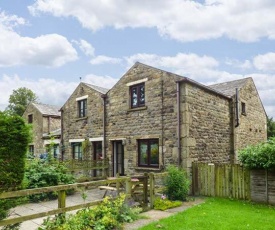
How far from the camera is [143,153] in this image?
42.8ft

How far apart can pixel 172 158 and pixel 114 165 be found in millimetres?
4445

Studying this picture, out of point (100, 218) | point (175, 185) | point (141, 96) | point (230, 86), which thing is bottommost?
point (100, 218)

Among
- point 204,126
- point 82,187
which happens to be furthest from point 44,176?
point 204,126

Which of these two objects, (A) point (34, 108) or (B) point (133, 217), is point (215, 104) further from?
(A) point (34, 108)

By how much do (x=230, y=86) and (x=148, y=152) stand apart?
7.18 metres

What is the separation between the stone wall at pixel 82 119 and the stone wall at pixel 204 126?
599cm

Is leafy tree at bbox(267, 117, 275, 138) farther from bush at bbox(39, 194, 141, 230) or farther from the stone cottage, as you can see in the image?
bush at bbox(39, 194, 141, 230)

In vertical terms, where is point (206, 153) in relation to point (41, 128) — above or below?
below

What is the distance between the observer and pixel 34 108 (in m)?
23.5

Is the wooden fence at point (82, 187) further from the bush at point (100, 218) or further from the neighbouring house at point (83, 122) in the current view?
the neighbouring house at point (83, 122)

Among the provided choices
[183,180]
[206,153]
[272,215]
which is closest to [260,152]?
[272,215]

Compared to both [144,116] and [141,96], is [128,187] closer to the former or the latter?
[144,116]

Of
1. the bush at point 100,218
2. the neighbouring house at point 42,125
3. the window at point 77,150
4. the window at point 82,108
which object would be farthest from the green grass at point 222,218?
the neighbouring house at point 42,125

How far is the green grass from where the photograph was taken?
21.8 feet
